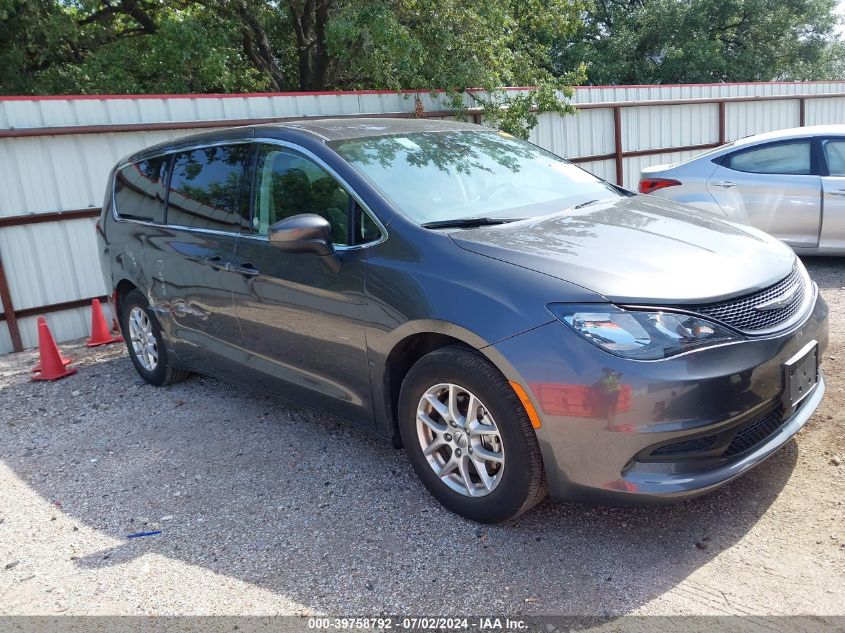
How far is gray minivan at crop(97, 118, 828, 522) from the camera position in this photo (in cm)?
282

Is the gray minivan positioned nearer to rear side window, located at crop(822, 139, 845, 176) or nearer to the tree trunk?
rear side window, located at crop(822, 139, 845, 176)

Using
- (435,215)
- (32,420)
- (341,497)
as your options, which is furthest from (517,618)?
(32,420)

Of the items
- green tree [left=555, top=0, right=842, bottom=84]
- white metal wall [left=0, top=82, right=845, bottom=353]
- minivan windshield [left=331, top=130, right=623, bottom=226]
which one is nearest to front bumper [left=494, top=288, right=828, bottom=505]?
minivan windshield [left=331, top=130, right=623, bottom=226]

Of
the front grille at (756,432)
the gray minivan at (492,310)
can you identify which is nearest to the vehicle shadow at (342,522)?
the gray minivan at (492,310)

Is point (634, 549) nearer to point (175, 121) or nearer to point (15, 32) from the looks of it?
point (175, 121)

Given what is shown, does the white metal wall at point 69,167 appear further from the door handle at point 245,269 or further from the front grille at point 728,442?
the front grille at point 728,442

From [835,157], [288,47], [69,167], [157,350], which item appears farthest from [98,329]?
[288,47]

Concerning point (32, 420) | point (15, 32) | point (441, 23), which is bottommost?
point (32, 420)

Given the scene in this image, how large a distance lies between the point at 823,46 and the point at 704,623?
25694mm

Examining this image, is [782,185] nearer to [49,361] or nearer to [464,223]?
[464,223]

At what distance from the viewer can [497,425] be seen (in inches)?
120

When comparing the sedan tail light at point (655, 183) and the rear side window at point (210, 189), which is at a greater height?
the rear side window at point (210, 189)

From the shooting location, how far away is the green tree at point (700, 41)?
857 inches

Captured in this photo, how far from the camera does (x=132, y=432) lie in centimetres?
488
